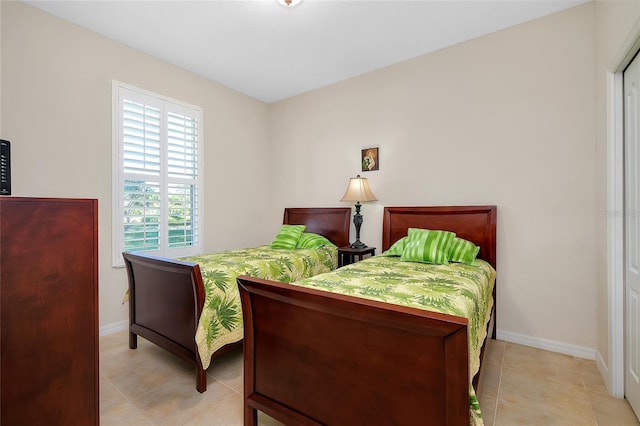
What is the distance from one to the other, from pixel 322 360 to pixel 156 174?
281cm

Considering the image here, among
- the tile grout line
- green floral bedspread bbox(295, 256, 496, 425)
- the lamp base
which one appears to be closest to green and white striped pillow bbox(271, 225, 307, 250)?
the lamp base

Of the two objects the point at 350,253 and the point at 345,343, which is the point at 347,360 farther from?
the point at 350,253

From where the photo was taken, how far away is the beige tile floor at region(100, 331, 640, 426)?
1.67 meters

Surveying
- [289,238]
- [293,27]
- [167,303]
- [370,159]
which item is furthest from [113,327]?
[293,27]

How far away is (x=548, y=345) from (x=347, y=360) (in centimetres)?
227

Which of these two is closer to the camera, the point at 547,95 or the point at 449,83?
the point at 547,95

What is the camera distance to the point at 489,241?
2658 mm

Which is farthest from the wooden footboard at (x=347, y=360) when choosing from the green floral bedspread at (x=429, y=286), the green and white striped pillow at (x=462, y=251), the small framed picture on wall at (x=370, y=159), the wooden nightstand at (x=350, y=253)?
A: the small framed picture on wall at (x=370, y=159)

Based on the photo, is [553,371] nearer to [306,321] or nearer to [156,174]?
[306,321]

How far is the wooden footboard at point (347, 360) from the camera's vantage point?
1010 mm

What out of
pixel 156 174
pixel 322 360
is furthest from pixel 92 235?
pixel 156 174

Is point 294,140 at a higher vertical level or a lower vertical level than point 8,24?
lower

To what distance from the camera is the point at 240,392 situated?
1.92 meters

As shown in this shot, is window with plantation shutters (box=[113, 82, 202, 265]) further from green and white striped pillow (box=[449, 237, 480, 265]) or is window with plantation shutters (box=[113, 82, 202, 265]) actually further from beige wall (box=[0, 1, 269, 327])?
green and white striped pillow (box=[449, 237, 480, 265])
